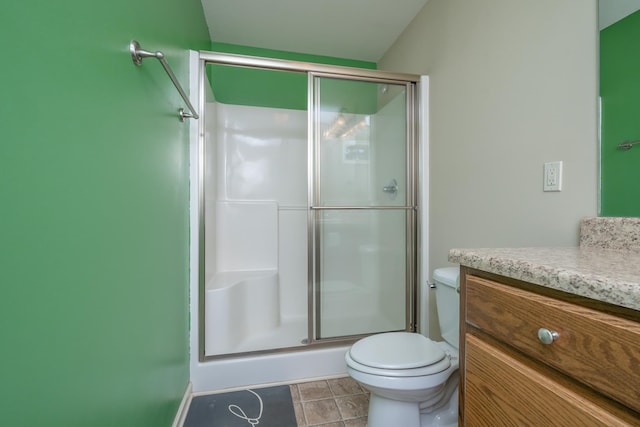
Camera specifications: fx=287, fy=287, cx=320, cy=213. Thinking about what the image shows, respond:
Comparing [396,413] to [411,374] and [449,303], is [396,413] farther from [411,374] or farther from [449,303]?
[449,303]

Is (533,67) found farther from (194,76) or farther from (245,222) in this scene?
(245,222)

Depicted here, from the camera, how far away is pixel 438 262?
1841 mm

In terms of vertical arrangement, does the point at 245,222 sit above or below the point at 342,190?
below

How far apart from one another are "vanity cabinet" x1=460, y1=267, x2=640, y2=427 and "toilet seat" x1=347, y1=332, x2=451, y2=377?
0.33 meters

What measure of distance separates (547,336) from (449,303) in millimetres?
816

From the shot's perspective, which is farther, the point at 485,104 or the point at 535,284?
the point at 485,104

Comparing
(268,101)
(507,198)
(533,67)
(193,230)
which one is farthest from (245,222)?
(533,67)

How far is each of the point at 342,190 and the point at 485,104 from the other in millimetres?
945

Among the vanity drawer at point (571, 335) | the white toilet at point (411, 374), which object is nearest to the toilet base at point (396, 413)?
the white toilet at point (411, 374)

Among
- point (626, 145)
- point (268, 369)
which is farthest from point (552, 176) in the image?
point (268, 369)

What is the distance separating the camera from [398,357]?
44.8 inches

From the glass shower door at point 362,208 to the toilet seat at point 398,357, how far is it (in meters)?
0.72

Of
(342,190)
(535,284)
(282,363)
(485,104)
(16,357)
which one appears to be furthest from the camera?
(342,190)

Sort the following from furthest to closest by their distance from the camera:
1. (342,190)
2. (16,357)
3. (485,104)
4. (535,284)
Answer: (342,190), (485,104), (535,284), (16,357)
